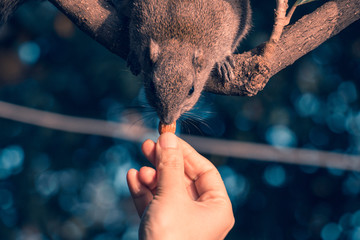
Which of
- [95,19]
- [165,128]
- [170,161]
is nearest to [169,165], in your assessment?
[170,161]

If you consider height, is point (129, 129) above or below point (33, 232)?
above

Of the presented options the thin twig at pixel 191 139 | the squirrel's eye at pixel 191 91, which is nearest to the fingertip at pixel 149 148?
the squirrel's eye at pixel 191 91

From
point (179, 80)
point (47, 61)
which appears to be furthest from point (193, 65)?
point (47, 61)

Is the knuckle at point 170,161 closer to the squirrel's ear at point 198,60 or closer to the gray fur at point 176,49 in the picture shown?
the gray fur at point 176,49

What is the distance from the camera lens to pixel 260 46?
4.87ft

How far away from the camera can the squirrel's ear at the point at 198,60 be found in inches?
63.1

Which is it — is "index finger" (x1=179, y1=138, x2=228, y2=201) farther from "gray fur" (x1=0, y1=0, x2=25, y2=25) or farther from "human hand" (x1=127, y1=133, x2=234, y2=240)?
"gray fur" (x1=0, y1=0, x2=25, y2=25)

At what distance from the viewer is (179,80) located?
1.49 metres

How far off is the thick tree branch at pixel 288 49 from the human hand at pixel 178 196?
35cm

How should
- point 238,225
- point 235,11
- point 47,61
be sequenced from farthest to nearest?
1. point 47,61
2. point 238,225
3. point 235,11

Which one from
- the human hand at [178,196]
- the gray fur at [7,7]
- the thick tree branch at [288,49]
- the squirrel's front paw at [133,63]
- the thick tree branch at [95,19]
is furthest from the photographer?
the gray fur at [7,7]

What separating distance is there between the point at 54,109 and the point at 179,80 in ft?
5.33

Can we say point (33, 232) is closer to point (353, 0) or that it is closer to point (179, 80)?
point (179, 80)

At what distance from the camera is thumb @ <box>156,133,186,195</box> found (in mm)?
1063
